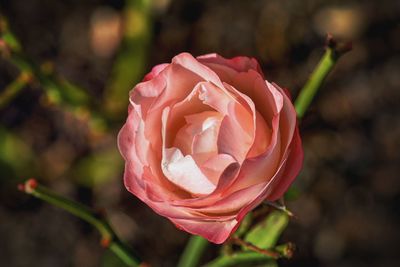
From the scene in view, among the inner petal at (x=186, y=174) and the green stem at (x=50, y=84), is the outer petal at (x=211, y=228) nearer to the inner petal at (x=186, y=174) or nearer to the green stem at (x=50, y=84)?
the inner petal at (x=186, y=174)

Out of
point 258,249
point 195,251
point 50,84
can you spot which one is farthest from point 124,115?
point 258,249

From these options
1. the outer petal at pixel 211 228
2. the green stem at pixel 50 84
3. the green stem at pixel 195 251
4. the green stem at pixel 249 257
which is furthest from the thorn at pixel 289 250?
the green stem at pixel 50 84

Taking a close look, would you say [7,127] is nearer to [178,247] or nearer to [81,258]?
[81,258]

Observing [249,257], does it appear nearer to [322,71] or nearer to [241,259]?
[241,259]

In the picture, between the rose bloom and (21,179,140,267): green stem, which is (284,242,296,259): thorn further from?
(21,179,140,267): green stem

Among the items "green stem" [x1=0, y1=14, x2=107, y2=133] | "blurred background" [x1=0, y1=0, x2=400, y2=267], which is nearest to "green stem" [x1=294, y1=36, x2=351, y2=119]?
"green stem" [x1=0, y1=14, x2=107, y2=133]

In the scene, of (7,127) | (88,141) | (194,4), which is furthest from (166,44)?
(7,127)
